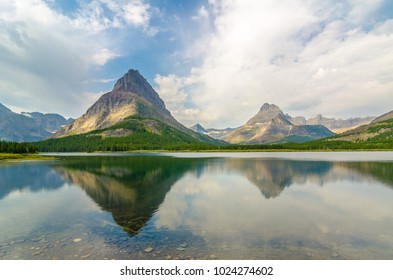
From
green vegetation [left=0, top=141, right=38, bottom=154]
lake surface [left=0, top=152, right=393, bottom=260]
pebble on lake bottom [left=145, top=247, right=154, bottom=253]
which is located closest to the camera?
pebble on lake bottom [left=145, top=247, right=154, bottom=253]

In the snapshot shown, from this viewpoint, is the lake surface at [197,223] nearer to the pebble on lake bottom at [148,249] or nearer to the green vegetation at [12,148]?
the pebble on lake bottom at [148,249]

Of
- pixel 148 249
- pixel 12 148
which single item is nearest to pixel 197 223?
pixel 148 249

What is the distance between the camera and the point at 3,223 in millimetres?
30172

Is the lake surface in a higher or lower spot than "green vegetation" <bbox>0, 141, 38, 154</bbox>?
lower

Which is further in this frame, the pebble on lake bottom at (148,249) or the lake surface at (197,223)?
the lake surface at (197,223)

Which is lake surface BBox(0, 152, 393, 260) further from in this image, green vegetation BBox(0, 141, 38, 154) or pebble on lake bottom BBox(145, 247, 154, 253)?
green vegetation BBox(0, 141, 38, 154)

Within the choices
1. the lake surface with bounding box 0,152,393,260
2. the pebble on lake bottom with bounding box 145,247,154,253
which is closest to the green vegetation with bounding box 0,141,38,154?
the lake surface with bounding box 0,152,393,260

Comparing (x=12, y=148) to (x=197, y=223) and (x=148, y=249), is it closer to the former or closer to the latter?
(x=197, y=223)

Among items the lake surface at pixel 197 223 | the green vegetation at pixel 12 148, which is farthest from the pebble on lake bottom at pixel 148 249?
the green vegetation at pixel 12 148

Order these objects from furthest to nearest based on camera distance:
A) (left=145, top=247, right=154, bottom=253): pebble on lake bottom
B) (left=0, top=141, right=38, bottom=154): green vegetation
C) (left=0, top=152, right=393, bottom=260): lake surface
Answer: (left=0, top=141, right=38, bottom=154): green vegetation → (left=0, top=152, right=393, bottom=260): lake surface → (left=145, top=247, right=154, bottom=253): pebble on lake bottom

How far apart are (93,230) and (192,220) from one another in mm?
11442

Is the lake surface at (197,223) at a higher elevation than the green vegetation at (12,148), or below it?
below

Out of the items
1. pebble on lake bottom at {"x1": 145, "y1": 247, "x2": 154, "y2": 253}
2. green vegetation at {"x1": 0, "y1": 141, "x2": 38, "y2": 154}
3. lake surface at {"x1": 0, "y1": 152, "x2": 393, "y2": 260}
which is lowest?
lake surface at {"x1": 0, "y1": 152, "x2": 393, "y2": 260}
